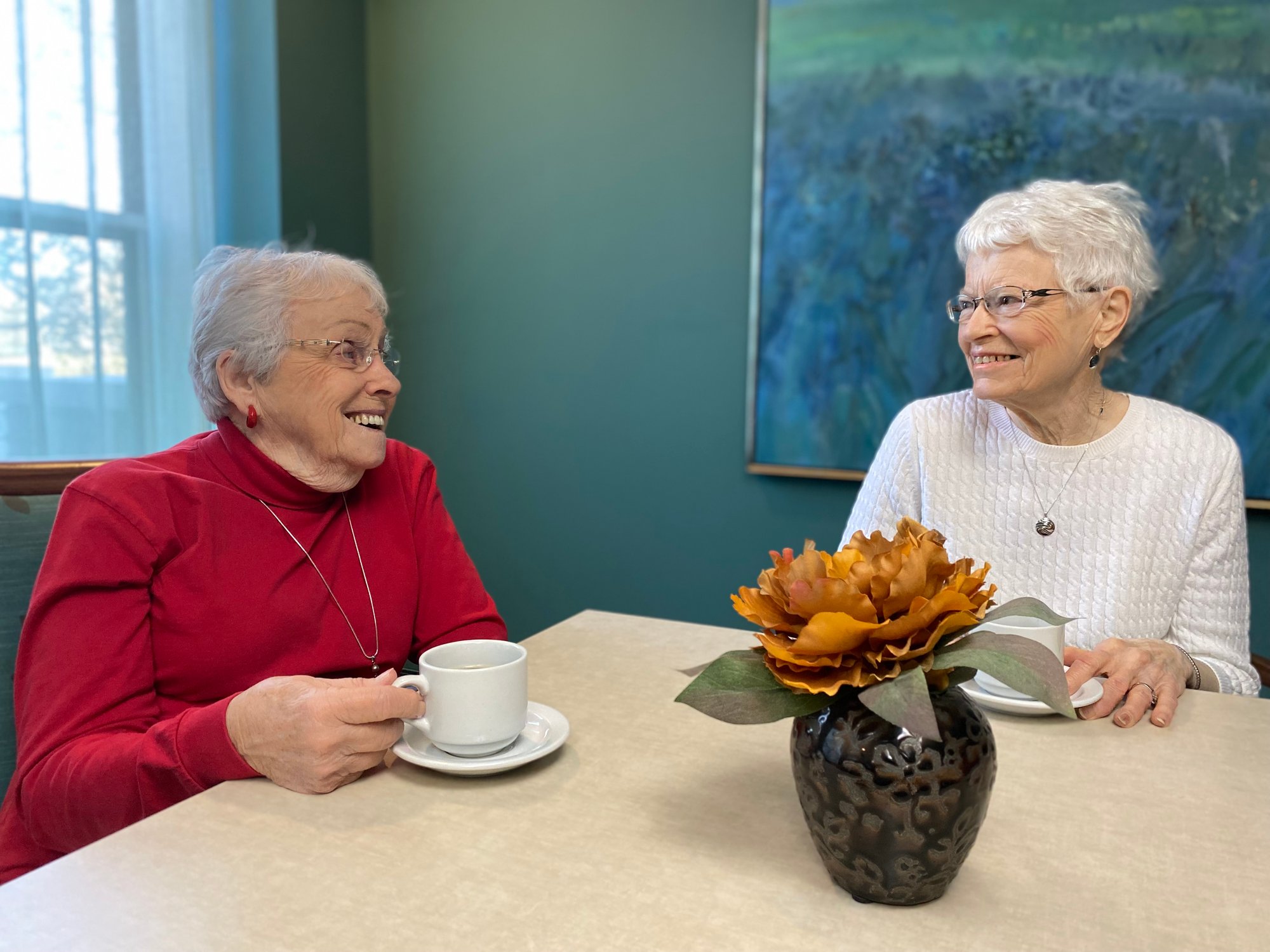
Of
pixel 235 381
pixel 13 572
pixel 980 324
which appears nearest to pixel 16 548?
pixel 13 572

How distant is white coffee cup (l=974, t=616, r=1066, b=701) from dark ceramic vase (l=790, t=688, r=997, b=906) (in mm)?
307

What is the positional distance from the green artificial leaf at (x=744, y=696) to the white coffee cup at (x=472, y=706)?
0.78 feet

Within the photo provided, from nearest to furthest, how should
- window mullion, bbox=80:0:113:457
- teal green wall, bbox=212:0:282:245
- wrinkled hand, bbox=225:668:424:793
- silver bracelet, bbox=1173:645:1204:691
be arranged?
wrinkled hand, bbox=225:668:424:793 < silver bracelet, bbox=1173:645:1204:691 < window mullion, bbox=80:0:113:457 < teal green wall, bbox=212:0:282:245

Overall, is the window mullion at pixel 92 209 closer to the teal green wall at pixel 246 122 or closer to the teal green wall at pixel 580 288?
the teal green wall at pixel 246 122

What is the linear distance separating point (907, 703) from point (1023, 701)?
0.51m

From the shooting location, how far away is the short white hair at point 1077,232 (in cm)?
150

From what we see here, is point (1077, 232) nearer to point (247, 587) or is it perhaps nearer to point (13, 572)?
point (247, 587)

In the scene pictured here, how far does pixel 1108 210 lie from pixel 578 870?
133cm

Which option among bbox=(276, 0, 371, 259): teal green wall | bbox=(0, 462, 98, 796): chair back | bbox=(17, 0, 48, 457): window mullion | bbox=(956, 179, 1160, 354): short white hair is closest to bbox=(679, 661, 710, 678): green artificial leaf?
bbox=(0, 462, 98, 796): chair back

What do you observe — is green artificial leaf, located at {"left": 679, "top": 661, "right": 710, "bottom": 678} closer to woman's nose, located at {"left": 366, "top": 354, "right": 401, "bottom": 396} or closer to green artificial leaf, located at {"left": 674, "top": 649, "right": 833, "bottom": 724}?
green artificial leaf, located at {"left": 674, "top": 649, "right": 833, "bottom": 724}

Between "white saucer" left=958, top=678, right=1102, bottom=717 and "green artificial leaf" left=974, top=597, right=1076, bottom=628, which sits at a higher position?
"green artificial leaf" left=974, top=597, right=1076, bottom=628

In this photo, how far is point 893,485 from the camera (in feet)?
5.44

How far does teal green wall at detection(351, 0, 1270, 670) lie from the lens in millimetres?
2572

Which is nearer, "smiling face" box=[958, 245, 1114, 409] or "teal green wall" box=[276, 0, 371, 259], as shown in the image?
"smiling face" box=[958, 245, 1114, 409]
